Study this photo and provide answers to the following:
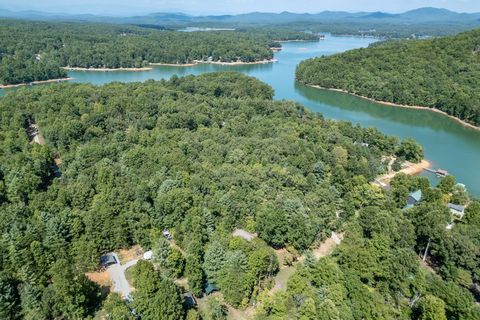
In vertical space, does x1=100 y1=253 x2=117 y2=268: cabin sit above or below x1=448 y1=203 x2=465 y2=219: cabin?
below

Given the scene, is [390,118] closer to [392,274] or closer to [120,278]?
[392,274]

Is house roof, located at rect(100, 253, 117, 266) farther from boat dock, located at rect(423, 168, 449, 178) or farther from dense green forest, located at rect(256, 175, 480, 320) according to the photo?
boat dock, located at rect(423, 168, 449, 178)

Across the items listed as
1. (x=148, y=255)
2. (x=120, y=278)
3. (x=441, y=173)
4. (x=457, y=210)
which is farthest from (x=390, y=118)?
(x=120, y=278)

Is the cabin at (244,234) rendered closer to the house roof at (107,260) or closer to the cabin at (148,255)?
the cabin at (148,255)

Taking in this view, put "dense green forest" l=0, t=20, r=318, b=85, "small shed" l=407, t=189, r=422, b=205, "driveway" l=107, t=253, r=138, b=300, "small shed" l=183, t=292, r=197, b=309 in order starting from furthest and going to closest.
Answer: "dense green forest" l=0, t=20, r=318, b=85 < "small shed" l=407, t=189, r=422, b=205 < "driveway" l=107, t=253, r=138, b=300 < "small shed" l=183, t=292, r=197, b=309

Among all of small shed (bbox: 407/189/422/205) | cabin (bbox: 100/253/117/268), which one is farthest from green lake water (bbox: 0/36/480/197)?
cabin (bbox: 100/253/117/268)
